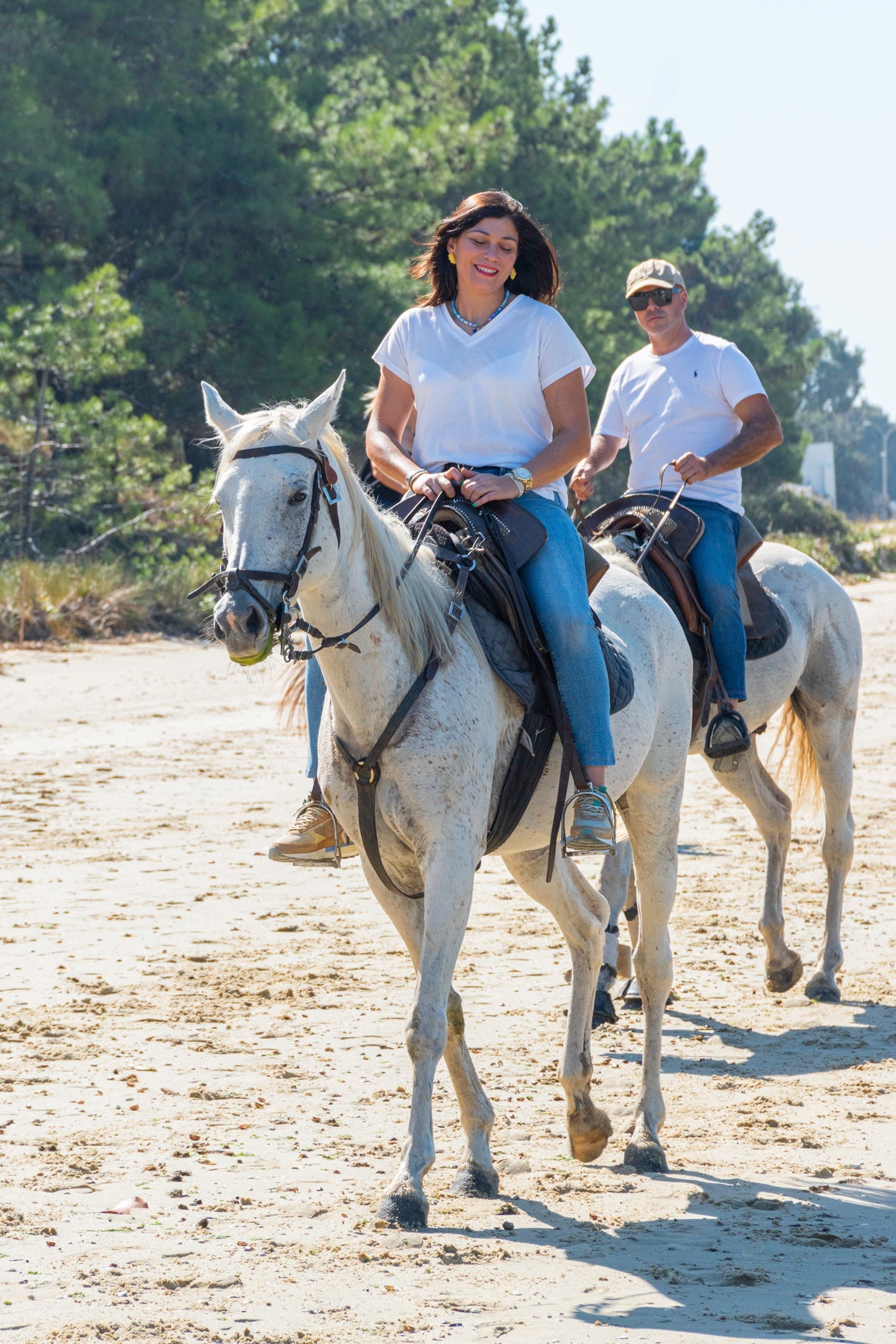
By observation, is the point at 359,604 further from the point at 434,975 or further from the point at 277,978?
the point at 277,978

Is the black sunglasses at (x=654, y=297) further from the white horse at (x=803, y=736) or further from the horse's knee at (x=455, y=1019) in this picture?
the horse's knee at (x=455, y=1019)

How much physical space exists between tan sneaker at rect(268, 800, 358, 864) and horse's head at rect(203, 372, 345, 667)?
1342mm

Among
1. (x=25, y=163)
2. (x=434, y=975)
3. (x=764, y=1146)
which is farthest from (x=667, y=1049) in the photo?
(x=25, y=163)

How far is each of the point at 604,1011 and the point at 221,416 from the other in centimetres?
352

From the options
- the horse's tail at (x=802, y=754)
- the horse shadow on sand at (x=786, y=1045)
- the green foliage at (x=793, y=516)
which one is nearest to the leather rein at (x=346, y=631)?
the horse shadow on sand at (x=786, y=1045)

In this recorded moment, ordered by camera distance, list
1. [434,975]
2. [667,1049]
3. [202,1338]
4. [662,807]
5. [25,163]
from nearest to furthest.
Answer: [202,1338] < [434,975] < [662,807] < [667,1049] < [25,163]

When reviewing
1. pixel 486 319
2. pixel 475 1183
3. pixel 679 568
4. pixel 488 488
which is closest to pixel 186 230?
pixel 679 568

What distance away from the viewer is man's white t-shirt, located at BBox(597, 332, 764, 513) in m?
6.92

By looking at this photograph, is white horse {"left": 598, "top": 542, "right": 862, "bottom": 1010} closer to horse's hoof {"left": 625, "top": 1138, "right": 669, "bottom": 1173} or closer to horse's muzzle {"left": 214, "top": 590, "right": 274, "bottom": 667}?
horse's hoof {"left": 625, "top": 1138, "right": 669, "bottom": 1173}

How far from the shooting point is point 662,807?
550cm

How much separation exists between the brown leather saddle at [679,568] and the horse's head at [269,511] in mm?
2657

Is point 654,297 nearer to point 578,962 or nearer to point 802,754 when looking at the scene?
point 802,754

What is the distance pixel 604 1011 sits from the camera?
658cm

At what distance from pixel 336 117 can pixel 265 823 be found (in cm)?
1869
